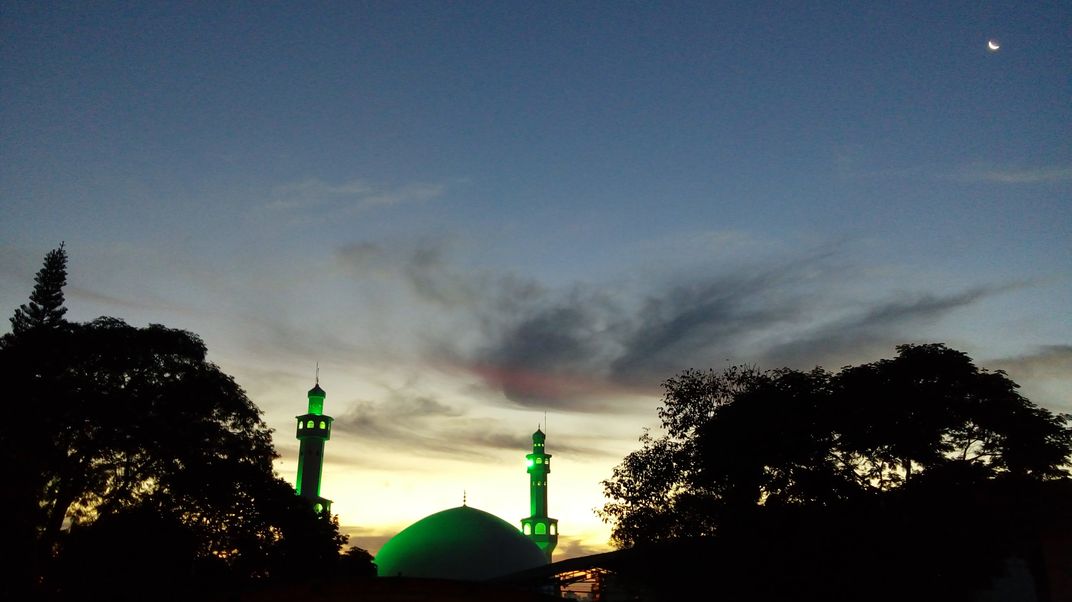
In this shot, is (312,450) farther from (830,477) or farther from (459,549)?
(830,477)

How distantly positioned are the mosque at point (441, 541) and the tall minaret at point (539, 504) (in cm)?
1229

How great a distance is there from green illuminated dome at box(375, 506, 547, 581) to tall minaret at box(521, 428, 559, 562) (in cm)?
1272

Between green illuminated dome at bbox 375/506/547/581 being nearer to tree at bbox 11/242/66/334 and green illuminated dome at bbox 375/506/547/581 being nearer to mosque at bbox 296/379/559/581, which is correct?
mosque at bbox 296/379/559/581

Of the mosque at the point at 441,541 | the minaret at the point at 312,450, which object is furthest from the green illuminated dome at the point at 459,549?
the minaret at the point at 312,450

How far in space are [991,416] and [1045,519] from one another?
12676 mm

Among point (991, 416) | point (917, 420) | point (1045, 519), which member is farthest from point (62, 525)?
point (991, 416)

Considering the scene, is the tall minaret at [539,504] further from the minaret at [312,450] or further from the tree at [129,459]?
the tree at [129,459]

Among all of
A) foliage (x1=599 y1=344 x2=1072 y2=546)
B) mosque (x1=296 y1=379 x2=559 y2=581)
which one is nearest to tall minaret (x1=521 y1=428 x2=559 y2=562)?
mosque (x1=296 y1=379 x2=559 y2=581)

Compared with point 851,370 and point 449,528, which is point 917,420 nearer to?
point 851,370

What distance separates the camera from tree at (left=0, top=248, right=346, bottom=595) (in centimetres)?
2353

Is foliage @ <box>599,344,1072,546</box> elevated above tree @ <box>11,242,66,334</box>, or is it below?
below

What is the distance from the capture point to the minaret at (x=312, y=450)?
54.5 metres

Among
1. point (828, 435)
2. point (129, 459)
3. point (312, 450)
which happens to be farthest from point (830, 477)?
point (312, 450)

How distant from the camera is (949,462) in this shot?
27453 mm
